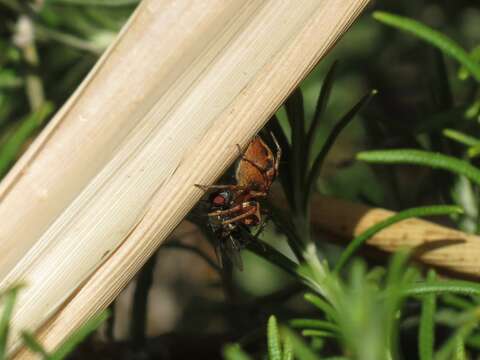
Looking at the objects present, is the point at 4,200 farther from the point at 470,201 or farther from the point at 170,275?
the point at 170,275

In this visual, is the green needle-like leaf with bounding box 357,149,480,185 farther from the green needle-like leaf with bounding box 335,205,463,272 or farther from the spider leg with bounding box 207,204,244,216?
the spider leg with bounding box 207,204,244,216

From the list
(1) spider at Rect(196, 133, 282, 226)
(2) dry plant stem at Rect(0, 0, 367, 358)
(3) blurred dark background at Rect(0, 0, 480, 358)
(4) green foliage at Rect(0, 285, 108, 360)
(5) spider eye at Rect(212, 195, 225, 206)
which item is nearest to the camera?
(4) green foliage at Rect(0, 285, 108, 360)

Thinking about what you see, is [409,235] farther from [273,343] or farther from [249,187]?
[273,343]

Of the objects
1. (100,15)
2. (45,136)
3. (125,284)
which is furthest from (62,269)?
(100,15)

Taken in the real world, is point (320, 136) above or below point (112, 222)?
above

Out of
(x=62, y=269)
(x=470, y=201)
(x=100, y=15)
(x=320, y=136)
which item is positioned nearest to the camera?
(x=62, y=269)

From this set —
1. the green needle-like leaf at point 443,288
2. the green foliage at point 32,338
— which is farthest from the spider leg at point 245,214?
the green foliage at point 32,338

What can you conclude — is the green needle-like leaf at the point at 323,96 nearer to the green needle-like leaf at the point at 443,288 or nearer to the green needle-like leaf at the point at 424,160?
the green needle-like leaf at the point at 424,160

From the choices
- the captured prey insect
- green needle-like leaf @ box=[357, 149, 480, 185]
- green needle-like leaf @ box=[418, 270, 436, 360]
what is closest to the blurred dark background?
the captured prey insect
